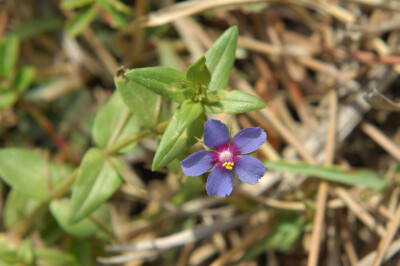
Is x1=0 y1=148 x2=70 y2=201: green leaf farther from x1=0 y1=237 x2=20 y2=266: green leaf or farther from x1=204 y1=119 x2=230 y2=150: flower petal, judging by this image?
x1=204 y1=119 x2=230 y2=150: flower petal

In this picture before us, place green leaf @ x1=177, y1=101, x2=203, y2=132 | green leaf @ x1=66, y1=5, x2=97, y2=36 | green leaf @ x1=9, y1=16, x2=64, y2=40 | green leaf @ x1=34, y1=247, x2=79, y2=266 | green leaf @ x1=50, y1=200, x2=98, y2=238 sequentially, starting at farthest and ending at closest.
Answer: green leaf @ x1=9, y1=16, x2=64, y2=40 < green leaf @ x1=66, y1=5, x2=97, y2=36 < green leaf @ x1=34, y1=247, x2=79, y2=266 < green leaf @ x1=50, y1=200, x2=98, y2=238 < green leaf @ x1=177, y1=101, x2=203, y2=132

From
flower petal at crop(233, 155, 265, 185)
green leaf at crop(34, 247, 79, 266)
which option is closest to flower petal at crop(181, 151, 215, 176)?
flower petal at crop(233, 155, 265, 185)

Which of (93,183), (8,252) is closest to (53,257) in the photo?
(8,252)

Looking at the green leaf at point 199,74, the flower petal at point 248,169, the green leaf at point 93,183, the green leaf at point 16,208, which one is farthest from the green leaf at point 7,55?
the flower petal at point 248,169

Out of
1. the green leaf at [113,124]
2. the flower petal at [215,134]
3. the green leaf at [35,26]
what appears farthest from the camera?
the green leaf at [35,26]

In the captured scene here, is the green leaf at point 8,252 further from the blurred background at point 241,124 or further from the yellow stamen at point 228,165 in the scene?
the yellow stamen at point 228,165

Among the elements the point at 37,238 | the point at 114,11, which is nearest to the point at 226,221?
the point at 37,238
